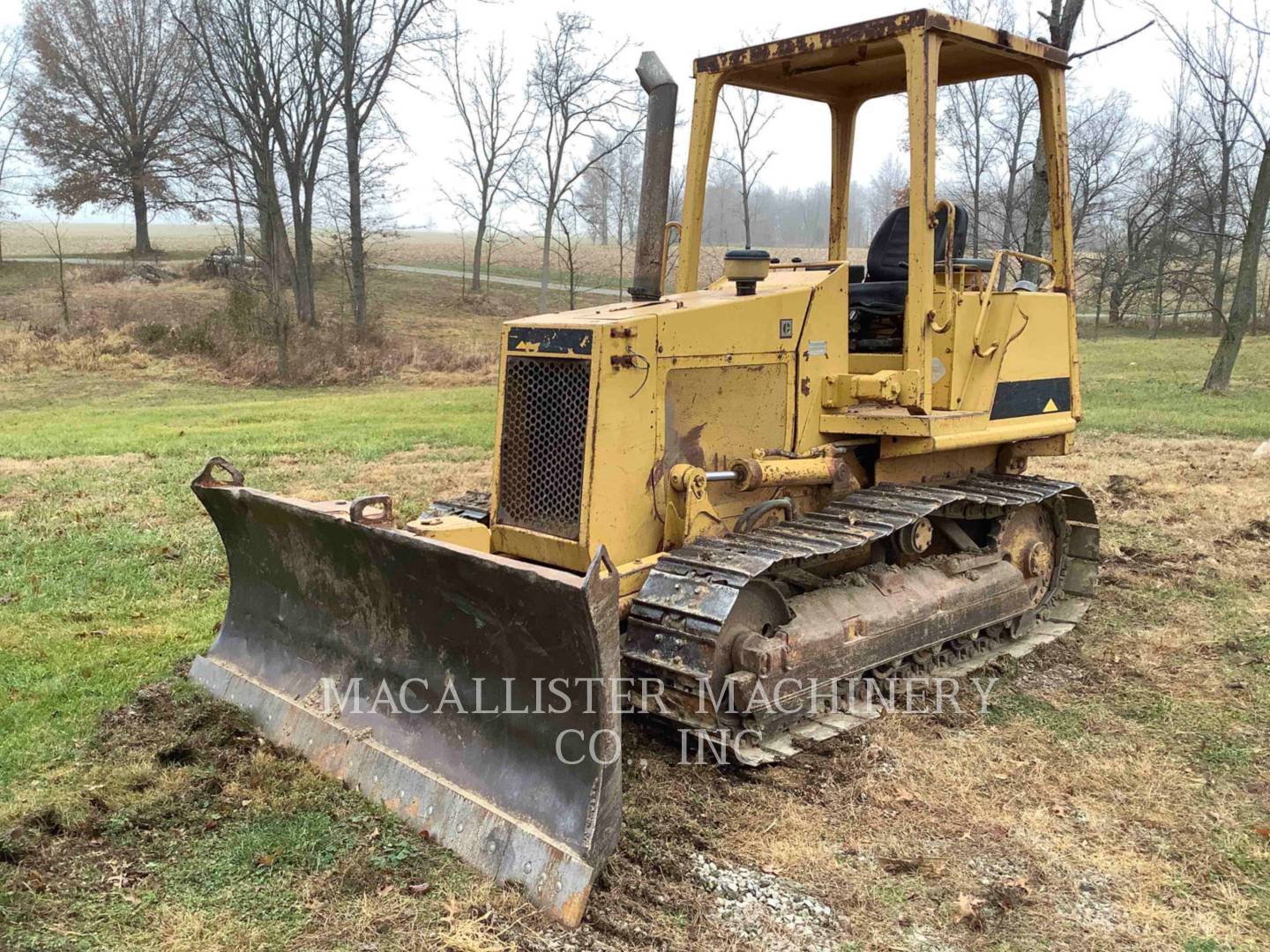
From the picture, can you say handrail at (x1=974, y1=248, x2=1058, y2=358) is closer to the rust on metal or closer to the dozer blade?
the rust on metal

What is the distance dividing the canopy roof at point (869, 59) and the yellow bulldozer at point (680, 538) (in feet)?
0.09

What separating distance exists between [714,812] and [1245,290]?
19.0 meters

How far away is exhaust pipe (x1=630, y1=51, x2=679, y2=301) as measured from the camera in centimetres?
458

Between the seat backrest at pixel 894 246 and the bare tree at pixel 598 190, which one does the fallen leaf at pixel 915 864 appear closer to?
the seat backrest at pixel 894 246

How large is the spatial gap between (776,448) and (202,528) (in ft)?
17.8

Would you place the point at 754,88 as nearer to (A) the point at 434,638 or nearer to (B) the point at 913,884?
(A) the point at 434,638

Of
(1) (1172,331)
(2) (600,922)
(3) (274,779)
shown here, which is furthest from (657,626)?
(1) (1172,331)

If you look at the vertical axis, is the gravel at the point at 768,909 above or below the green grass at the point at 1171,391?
below

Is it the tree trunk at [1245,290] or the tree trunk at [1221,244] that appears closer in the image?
the tree trunk at [1245,290]

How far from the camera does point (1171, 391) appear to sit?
1894cm

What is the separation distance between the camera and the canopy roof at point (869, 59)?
17.1 feet

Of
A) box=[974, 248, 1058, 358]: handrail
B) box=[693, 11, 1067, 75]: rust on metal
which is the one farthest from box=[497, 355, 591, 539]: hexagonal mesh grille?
box=[974, 248, 1058, 358]: handrail

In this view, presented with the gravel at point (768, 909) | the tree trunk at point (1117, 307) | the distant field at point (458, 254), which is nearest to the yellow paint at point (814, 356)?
the gravel at point (768, 909)

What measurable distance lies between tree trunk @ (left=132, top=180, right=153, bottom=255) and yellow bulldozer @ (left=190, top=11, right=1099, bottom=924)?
3786 cm
